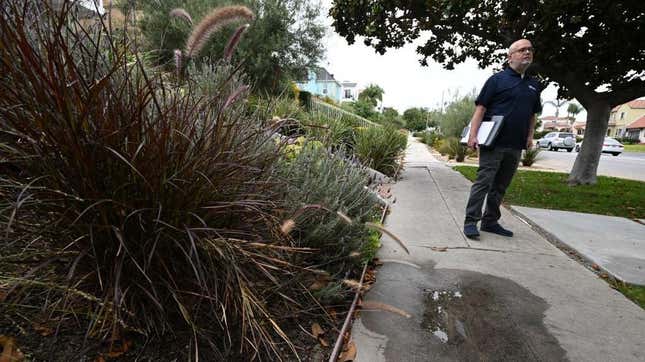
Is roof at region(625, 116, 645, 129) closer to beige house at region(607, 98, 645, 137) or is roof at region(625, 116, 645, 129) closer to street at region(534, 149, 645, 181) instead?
beige house at region(607, 98, 645, 137)

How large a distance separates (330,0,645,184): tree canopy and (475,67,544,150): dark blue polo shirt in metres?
4.49

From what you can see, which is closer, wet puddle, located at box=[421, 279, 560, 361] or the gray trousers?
wet puddle, located at box=[421, 279, 560, 361]

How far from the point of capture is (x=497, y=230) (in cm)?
360

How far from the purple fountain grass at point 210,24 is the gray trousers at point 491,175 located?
260cm

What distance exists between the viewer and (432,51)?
9.58 meters

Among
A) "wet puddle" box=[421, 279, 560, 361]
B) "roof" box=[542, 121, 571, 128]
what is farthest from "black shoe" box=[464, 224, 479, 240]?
"roof" box=[542, 121, 571, 128]

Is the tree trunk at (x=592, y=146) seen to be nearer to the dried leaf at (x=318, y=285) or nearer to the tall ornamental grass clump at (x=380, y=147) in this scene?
the tall ornamental grass clump at (x=380, y=147)

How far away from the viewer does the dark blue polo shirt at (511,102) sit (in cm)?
319

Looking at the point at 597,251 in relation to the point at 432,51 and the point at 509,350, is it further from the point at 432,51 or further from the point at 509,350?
the point at 432,51

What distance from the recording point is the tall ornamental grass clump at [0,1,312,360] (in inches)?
41.9

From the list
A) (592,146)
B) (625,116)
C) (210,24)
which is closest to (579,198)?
(592,146)

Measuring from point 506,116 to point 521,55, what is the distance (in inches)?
22.4

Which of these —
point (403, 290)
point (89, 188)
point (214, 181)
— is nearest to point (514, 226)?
point (403, 290)

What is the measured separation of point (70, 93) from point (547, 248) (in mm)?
3809
